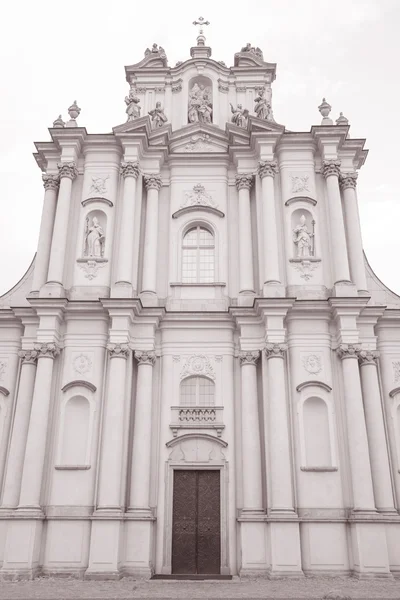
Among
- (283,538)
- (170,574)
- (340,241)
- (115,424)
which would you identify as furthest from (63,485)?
(340,241)

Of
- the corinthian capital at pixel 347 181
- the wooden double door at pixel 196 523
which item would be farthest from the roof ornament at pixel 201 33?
the wooden double door at pixel 196 523

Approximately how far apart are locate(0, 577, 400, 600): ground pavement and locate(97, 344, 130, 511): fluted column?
5.97 feet

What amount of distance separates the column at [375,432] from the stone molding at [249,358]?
8.74ft

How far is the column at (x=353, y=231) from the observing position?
16.0m

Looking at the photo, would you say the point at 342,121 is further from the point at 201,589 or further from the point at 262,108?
the point at 201,589

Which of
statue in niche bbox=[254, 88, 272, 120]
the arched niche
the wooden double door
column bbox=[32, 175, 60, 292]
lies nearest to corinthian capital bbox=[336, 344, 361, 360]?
the wooden double door

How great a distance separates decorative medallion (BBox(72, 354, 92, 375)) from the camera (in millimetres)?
14789

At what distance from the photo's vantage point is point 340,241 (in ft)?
52.5

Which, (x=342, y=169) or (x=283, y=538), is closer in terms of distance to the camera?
(x=283, y=538)

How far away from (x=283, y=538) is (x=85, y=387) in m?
6.05

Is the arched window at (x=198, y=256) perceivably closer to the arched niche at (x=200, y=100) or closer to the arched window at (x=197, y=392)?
the arched window at (x=197, y=392)

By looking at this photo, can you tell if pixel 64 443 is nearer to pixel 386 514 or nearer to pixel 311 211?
pixel 386 514

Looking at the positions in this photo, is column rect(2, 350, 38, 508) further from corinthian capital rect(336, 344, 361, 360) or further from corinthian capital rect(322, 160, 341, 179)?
corinthian capital rect(322, 160, 341, 179)

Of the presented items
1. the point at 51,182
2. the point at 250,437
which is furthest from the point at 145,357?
the point at 51,182
